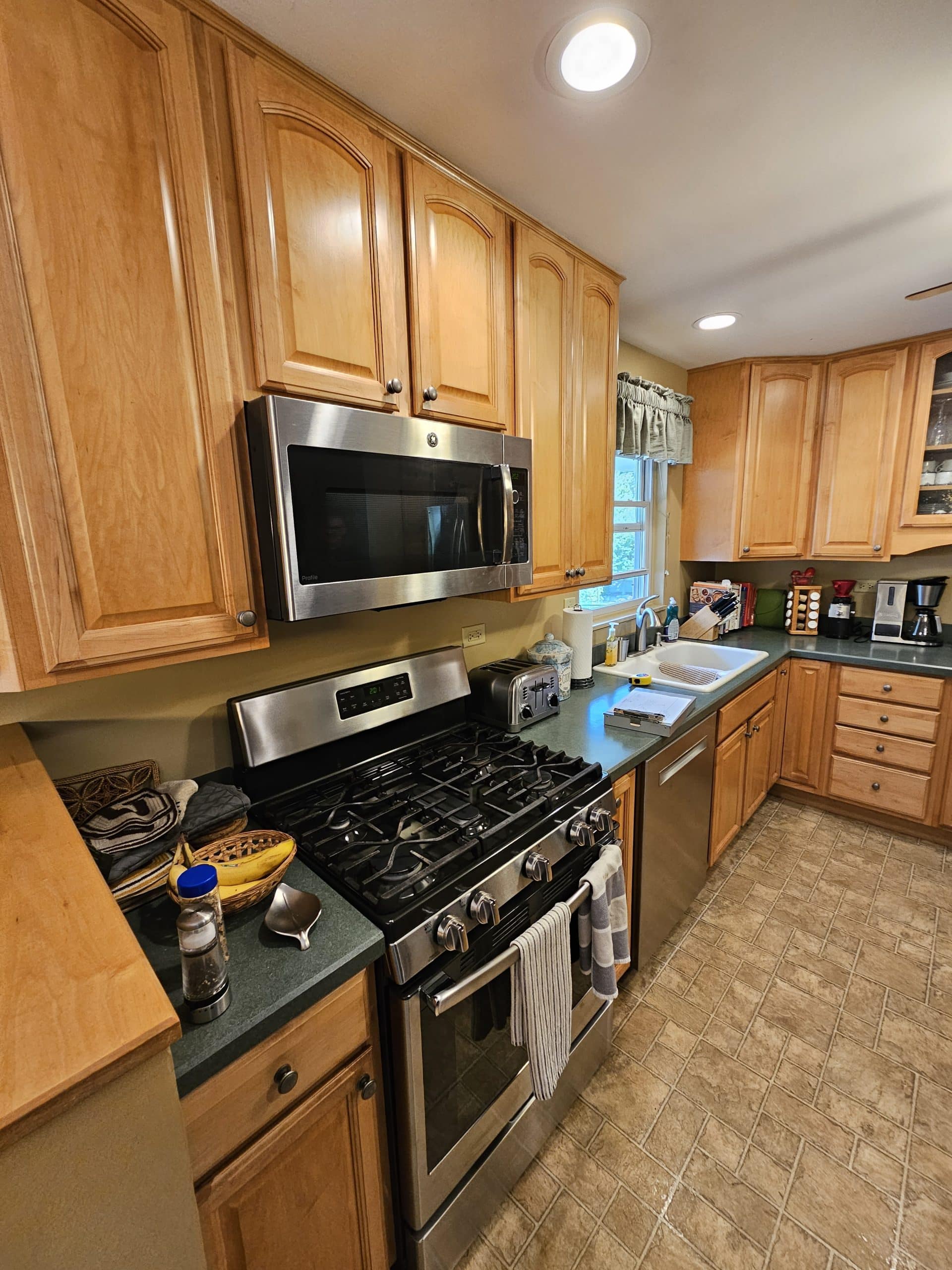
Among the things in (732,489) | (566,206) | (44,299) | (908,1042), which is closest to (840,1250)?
(908,1042)

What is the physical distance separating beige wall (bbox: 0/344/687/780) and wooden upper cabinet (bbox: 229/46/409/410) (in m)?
0.63

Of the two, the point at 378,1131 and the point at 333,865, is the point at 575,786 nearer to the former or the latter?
the point at 333,865

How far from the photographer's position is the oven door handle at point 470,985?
93cm

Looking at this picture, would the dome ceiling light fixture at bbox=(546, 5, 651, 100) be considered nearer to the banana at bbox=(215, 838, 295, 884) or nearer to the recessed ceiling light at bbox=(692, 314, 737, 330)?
the recessed ceiling light at bbox=(692, 314, 737, 330)

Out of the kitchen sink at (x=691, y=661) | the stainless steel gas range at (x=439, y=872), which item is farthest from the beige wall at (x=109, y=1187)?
the kitchen sink at (x=691, y=661)

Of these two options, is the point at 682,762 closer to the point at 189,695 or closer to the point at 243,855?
the point at 243,855

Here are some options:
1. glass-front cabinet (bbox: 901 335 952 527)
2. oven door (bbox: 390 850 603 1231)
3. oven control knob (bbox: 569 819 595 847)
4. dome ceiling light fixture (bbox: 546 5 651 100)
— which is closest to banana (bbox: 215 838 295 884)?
oven door (bbox: 390 850 603 1231)

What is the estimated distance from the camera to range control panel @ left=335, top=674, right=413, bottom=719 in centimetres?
138

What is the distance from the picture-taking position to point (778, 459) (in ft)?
9.31

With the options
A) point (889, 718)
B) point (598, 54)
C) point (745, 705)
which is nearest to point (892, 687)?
point (889, 718)

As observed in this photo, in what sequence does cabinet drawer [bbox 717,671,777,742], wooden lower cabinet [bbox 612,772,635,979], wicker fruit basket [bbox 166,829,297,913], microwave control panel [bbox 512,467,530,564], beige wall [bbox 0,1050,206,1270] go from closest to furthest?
beige wall [bbox 0,1050,206,1270], wicker fruit basket [bbox 166,829,297,913], microwave control panel [bbox 512,467,530,564], wooden lower cabinet [bbox 612,772,635,979], cabinet drawer [bbox 717,671,777,742]

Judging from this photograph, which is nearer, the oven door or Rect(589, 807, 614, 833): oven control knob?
the oven door

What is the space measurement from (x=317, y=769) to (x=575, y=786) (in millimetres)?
656

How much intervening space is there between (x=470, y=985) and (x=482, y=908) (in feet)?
0.44
